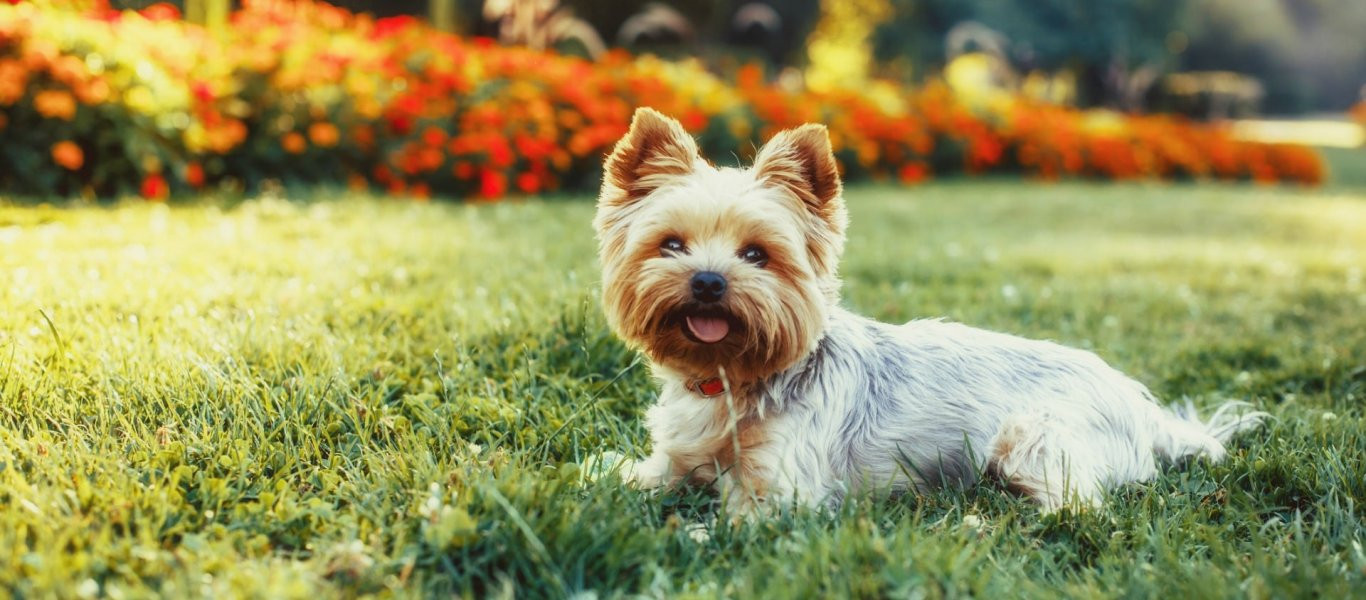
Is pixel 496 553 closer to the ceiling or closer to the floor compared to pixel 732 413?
closer to the floor

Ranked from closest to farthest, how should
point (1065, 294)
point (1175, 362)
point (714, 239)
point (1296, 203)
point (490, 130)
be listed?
point (714, 239)
point (1175, 362)
point (1065, 294)
point (490, 130)
point (1296, 203)

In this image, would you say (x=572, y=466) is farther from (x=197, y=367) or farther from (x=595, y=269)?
(x=595, y=269)

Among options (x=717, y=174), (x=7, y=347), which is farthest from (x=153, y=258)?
(x=717, y=174)

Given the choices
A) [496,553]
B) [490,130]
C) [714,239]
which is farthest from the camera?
[490,130]

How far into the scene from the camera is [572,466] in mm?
3113

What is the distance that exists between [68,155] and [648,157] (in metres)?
5.92

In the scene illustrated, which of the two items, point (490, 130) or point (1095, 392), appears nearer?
point (1095, 392)

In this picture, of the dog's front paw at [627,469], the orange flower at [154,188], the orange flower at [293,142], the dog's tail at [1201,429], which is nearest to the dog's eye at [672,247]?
the dog's front paw at [627,469]

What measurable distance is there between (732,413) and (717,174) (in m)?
0.95

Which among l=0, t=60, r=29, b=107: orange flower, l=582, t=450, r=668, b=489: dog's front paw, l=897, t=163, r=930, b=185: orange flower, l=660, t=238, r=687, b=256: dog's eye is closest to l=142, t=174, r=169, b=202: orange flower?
l=0, t=60, r=29, b=107: orange flower

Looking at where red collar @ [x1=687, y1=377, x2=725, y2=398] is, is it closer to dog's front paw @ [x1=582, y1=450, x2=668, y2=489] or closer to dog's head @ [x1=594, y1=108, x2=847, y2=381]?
dog's head @ [x1=594, y1=108, x2=847, y2=381]

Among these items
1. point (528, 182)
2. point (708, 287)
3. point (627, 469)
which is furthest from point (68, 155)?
point (708, 287)

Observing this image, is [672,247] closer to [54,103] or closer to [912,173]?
[54,103]

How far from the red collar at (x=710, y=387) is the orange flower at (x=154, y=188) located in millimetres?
6187
